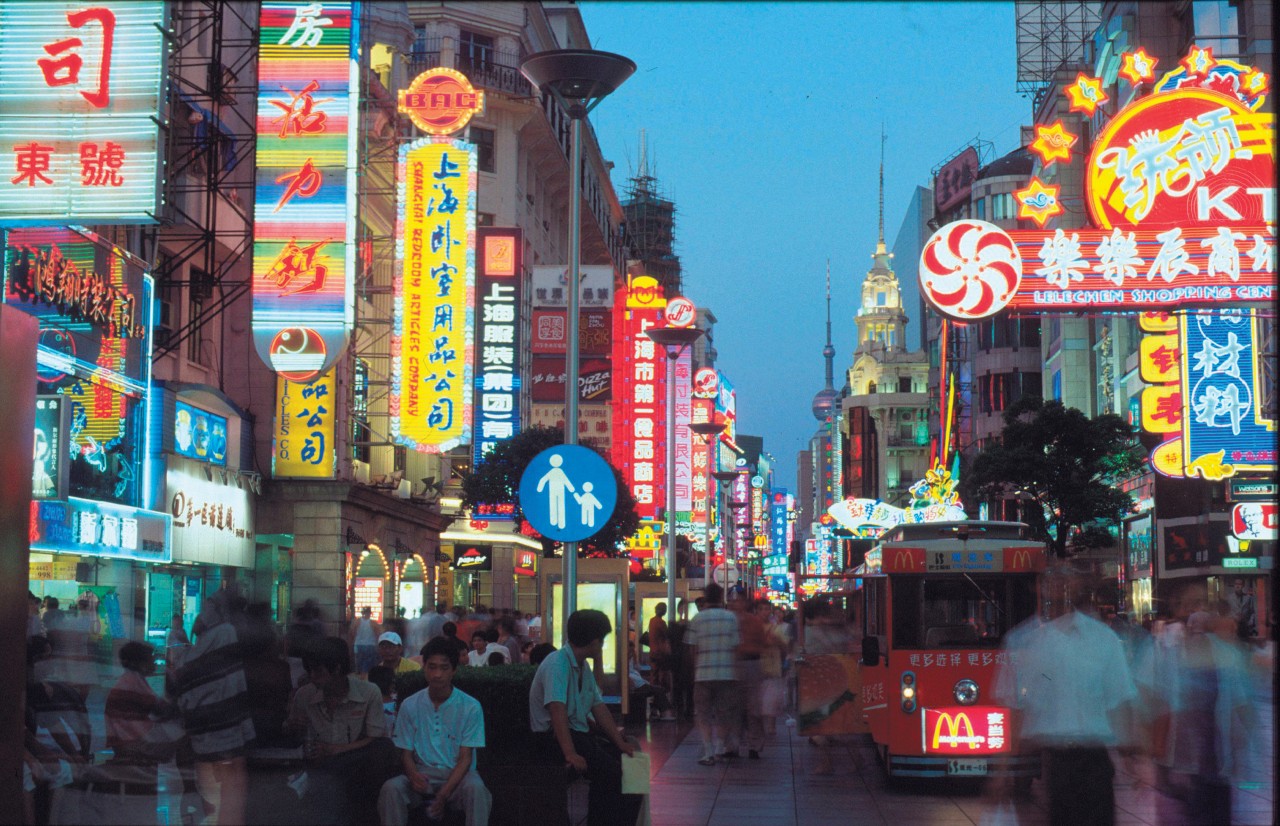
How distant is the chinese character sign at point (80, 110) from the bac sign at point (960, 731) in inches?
392

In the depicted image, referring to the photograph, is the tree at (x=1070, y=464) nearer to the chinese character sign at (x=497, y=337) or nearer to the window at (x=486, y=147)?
the chinese character sign at (x=497, y=337)

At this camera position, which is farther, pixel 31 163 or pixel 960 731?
pixel 31 163

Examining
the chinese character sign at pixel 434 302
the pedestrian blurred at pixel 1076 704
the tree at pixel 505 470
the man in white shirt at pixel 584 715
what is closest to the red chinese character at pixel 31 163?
the man in white shirt at pixel 584 715

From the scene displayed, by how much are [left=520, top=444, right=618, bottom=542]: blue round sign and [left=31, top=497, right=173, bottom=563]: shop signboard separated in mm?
9518

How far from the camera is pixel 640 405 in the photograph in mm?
51219

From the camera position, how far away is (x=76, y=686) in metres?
10.6

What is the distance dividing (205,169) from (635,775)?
68.0 feet

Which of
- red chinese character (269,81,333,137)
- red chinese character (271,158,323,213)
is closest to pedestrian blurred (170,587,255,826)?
red chinese character (271,158,323,213)

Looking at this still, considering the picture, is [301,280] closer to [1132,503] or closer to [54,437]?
[54,437]

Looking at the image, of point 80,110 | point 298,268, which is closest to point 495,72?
point 298,268

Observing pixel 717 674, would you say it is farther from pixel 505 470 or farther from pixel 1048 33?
pixel 1048 33

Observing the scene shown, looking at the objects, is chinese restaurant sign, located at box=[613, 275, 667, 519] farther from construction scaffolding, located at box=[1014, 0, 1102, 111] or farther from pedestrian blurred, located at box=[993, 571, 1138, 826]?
pedestrian blurred, located at box=[993, 571, 1138, 826]

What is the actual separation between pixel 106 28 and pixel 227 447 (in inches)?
544

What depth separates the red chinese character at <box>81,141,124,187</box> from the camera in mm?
16609
